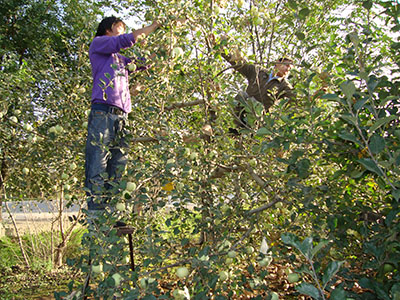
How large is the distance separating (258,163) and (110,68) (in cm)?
129

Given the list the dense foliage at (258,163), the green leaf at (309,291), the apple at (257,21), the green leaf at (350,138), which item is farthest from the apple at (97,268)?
the apple at (257,21)

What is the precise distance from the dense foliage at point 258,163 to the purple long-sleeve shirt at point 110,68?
7.4 inches

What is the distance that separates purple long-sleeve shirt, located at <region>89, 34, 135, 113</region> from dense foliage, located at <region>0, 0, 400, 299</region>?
187 millimetres

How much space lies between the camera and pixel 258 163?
2271mm

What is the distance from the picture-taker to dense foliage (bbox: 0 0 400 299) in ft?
4.01

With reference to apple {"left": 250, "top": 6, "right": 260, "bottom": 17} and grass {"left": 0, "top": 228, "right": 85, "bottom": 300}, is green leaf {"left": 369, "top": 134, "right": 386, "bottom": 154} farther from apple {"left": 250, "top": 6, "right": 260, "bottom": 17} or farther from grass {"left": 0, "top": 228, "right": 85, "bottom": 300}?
grass {"left": 0, "top": 228, "right": 85, "bottom": 300}

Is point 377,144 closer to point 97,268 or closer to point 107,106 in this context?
point 97,268

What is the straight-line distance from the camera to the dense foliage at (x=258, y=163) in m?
1.22

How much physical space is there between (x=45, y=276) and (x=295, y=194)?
3.41 metres

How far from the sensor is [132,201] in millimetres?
1643

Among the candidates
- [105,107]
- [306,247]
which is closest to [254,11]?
[105,107]

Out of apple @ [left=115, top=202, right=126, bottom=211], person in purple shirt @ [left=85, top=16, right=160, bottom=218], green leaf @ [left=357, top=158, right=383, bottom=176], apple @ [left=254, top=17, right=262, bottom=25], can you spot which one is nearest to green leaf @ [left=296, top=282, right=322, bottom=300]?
green leaf @ [left=357, top=158, right=383, bottom=176]

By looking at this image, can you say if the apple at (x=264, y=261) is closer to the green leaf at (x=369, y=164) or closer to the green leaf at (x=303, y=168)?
the green leaf at (x=303, y=168)

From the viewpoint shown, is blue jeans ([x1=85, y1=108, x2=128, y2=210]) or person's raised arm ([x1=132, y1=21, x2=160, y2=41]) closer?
person's raised arm ([x1=132, y1=21, x2=160, y2=41])
